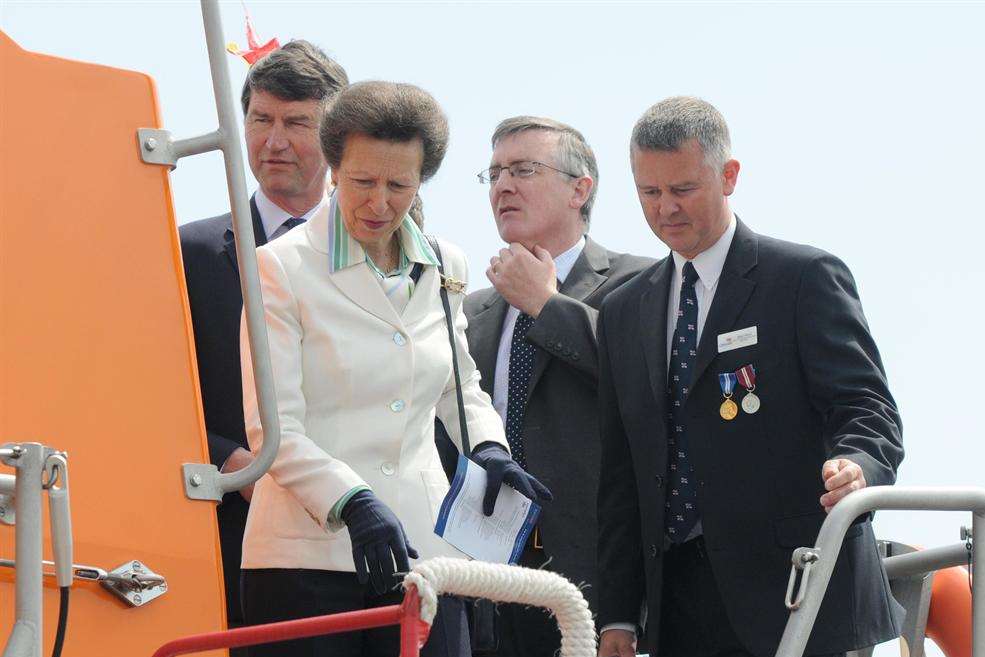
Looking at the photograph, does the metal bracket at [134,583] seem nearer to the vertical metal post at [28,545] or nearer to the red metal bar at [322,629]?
the red metal bar at [322,629]

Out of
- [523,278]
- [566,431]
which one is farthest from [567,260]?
[566,431]

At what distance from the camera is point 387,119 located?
3.58m

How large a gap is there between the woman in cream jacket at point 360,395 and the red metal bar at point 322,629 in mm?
617

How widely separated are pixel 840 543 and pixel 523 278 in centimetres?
200

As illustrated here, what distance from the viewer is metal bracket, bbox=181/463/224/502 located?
110 inches

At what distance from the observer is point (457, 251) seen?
3891 millimetres

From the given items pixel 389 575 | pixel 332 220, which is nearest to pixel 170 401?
pixel 389 575

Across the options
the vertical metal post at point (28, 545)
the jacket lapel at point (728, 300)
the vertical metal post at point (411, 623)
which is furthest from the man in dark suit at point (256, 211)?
the vertical metal post at point (411, 623)

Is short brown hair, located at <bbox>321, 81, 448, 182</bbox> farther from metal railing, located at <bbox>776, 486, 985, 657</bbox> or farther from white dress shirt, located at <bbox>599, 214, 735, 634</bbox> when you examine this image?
metal railing, located at <bbox>776, 486, 985, 657</bbox>

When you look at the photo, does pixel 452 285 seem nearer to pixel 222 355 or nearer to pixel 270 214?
pixel 222 355

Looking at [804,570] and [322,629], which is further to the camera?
[804,570]

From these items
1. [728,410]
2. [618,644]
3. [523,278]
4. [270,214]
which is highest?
[270,214]

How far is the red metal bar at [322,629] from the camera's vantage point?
218cm

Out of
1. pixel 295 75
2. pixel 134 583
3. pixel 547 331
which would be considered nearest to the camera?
pixel 134 583
